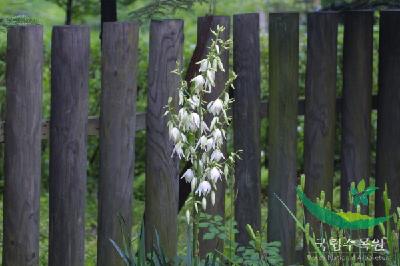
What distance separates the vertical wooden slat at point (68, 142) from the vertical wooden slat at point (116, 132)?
0.11 m

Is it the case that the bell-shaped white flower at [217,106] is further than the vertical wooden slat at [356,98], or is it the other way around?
the vertical wooden slat at [356,98]

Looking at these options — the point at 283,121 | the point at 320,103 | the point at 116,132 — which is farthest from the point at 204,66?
the point at 320,103

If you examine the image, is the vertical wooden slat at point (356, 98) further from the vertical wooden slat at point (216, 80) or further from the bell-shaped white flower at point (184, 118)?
the bell-shaped white flower at point (184, 118)

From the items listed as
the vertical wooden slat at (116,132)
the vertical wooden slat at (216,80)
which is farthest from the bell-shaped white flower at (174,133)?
the vertical wooden slat at (216,80)

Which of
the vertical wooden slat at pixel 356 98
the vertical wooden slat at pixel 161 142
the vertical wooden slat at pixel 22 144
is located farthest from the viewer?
the vertical wooden slat at pixel 356 98

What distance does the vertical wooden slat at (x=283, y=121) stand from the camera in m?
4.43

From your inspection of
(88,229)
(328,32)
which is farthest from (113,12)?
(88,229)

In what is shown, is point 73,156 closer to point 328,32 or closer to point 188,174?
point 188,174

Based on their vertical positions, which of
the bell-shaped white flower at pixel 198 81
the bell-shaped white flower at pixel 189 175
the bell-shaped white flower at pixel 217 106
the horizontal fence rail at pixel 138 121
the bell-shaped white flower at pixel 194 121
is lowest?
the bell-shaped white flower at pixel 189 175

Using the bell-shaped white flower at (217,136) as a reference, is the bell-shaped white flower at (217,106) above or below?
above

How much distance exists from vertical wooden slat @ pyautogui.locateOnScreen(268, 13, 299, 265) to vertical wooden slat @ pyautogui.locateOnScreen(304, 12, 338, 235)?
87 mm

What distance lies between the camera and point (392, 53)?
4.61 metres

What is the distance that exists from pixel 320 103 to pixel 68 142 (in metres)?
1.32

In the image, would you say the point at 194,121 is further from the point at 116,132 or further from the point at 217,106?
the point at 116,132
